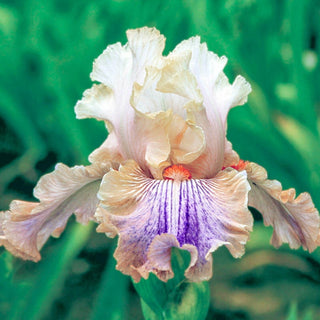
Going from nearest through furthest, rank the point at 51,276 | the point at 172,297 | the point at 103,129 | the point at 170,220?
the point at 170,220 < the point at 172,297 < the point at 51,276 < the point at 103,129

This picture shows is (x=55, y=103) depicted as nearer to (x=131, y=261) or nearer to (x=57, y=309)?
(x=57, y=309)

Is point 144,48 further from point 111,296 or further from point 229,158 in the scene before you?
point 111,296

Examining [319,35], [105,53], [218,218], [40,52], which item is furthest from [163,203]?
[319,35]

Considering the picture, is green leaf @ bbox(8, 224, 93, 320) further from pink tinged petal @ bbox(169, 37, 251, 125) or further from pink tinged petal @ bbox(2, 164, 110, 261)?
pink tinged petal @ bbox(169, 37, 251, 125)

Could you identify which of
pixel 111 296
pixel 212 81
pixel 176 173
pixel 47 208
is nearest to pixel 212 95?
pixel 212 81

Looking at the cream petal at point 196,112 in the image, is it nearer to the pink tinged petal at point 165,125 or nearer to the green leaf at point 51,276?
the pink tinged petal at point 165,125

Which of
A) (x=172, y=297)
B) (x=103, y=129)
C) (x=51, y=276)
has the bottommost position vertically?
(x=172, y=297)

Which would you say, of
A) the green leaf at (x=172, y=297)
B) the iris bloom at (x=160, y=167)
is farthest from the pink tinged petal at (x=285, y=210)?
the green leaf at (x=172, y=297)

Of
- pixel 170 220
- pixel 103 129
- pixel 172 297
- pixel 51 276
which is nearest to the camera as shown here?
pixel 170 220
